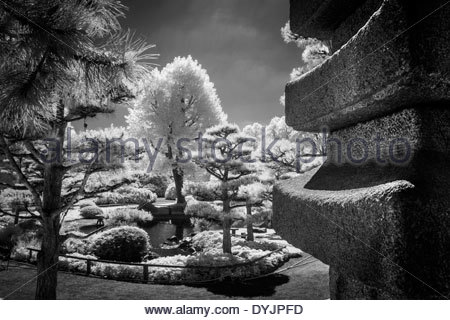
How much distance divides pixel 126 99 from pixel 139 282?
5.94 meters

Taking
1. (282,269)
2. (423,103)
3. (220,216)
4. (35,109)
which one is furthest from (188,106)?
(423,103)

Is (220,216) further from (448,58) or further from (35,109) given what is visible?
(448,58)

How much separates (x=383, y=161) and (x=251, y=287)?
8563mm

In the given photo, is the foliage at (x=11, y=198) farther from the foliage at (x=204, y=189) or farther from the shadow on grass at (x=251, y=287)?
the shadow on grass at (x=251, y=287)

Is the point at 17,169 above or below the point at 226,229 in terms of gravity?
above

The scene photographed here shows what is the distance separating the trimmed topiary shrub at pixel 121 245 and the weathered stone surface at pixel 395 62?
469 inches

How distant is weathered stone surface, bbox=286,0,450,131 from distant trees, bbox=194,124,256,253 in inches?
423

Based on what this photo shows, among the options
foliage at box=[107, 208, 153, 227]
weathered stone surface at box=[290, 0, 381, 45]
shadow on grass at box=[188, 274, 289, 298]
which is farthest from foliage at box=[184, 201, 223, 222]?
weathered stone surface at box=[290, 0, 381, 45]

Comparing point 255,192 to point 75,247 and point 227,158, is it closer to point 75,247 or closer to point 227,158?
point 227,158

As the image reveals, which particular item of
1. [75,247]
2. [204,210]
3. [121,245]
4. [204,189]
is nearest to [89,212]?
[75,247]

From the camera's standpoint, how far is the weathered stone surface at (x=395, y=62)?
2.59 feet

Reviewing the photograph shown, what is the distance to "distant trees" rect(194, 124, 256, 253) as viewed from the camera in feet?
39.1

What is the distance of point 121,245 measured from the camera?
454 inches

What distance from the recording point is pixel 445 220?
0.69 meters
